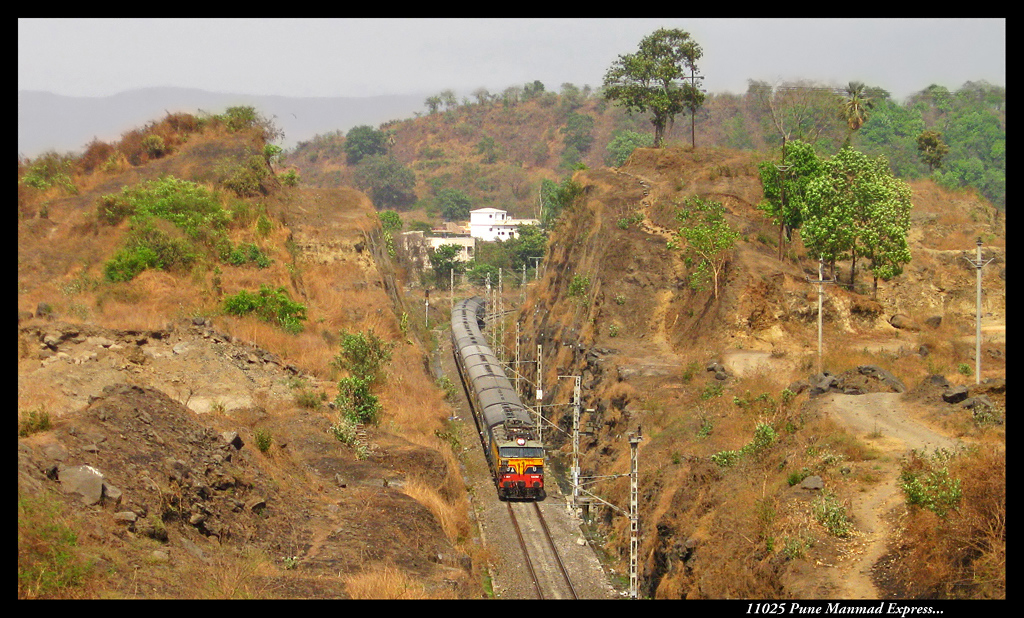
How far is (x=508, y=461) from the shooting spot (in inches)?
1561

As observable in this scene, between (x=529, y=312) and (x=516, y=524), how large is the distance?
39.7m

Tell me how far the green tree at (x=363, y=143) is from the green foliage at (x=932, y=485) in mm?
155241

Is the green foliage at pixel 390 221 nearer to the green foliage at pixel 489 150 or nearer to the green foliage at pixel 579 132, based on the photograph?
the green foliage at pixel 489 150

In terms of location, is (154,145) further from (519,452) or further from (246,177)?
(519,452)

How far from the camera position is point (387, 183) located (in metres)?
154

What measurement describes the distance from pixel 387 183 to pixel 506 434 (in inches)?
4652

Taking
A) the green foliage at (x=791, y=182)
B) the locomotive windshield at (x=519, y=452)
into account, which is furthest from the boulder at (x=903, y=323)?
the locomotive windshield at (x=519, y=452)

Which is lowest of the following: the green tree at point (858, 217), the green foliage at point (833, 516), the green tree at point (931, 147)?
the green foliage at point (833, 516)

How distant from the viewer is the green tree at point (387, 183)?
506 ft

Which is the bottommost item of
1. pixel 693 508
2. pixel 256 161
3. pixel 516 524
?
pixel 516 524

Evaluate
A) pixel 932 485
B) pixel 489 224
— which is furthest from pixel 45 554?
pixel 489 224

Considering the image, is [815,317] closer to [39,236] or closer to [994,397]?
[994,397]

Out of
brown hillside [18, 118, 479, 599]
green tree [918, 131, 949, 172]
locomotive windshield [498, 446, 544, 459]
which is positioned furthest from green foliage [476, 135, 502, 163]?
locomotive windshield [498, 446, 544, 459]

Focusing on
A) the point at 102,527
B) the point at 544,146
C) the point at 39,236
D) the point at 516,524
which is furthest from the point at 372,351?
the point at 544,146
